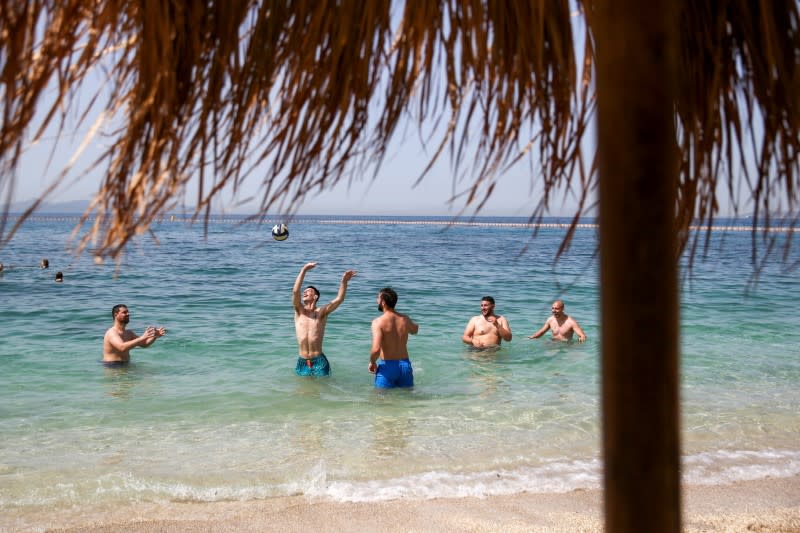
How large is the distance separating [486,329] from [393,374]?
108 inches

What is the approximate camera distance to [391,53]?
1.64 meters

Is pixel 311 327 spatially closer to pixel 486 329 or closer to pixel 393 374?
pixel 393 374

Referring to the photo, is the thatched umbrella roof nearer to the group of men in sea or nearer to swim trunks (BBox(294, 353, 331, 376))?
the group of men in sea

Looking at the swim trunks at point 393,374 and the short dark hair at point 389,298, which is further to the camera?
the swim trunks at point 393,374

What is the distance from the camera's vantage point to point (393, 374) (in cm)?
823

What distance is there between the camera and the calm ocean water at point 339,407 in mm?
5617

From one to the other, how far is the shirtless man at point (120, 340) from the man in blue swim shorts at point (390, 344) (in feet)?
9.35

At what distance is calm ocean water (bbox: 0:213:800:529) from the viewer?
5.62 metres

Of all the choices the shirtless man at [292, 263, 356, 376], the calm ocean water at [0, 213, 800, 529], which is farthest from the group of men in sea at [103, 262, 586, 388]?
the calm ocean water at [0, 213, 800, 529]

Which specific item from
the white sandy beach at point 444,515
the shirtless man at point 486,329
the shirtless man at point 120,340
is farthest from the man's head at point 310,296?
the white sandy beach at point 444,515

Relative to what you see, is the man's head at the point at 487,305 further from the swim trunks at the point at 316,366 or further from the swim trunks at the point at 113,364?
the swim trunks at the point at 113,364

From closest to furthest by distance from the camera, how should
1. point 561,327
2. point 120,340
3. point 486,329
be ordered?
point 120,340 → point 486,329 → point 561,327

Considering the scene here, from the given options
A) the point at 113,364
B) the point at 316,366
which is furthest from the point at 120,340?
the point at 316,366

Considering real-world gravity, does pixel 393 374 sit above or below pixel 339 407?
above
